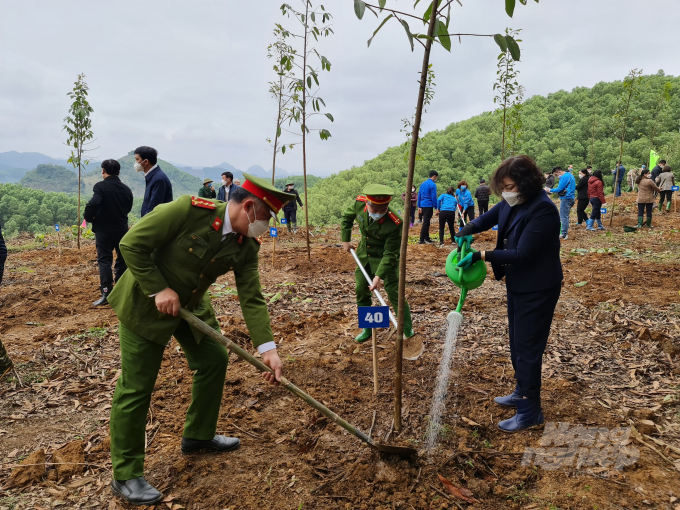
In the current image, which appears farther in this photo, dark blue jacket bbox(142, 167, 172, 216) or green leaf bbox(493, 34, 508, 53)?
dark blue jacket bbox(142, 167, 172, 216)

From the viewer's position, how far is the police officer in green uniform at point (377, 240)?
13.3ft

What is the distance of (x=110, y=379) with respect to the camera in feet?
12.3

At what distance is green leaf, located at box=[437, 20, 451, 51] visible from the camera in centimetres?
184

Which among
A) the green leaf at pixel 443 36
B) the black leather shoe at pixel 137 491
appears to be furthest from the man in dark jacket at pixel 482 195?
the black leather shoe at pixel 137 491

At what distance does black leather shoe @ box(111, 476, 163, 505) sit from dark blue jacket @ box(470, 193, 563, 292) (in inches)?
94.3

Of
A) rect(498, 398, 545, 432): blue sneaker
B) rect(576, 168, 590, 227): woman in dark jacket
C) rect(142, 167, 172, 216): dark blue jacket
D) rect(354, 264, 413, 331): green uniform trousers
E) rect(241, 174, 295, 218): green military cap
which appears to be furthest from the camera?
rect(576, 168, 590, 227): woman in dark jacket

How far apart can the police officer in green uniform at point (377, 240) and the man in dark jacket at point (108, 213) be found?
327 centimetres

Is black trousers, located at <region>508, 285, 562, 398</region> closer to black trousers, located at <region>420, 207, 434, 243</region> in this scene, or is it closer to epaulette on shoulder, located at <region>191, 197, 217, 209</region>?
epaulette on shoulder, located at <region>191, 197, 217, 209</region>

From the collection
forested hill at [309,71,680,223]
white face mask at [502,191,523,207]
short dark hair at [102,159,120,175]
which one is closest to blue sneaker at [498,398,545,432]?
white face mask at [502,191,523,207]

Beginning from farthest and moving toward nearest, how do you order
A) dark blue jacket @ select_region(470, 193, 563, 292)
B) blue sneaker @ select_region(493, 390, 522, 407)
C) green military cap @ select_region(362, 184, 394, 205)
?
green military cap @ select_region(362, 184, 394, 205) → blue sneaker @ select_region(493, 390, 522, 407) → dark blue jacket @ select_region(470, 193, 563, 292)

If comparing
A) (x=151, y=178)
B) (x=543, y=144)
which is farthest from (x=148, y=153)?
(x=543, y=144)

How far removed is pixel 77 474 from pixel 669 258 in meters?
9.75

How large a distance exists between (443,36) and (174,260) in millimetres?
1772

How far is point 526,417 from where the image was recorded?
280 cm
